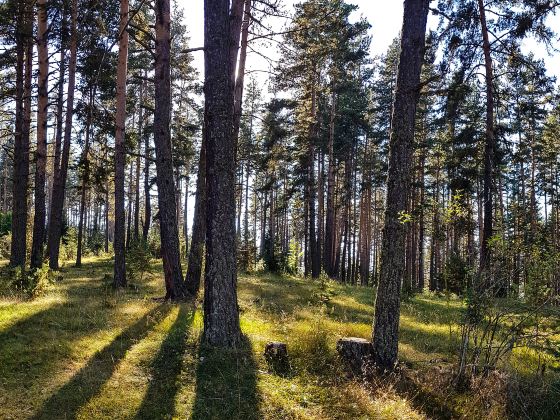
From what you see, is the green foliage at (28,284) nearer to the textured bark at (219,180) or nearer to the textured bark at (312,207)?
the textured bark at (219,180)

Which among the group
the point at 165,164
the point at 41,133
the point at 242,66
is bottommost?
the point at 165,164

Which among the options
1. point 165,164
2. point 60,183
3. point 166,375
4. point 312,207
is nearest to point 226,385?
point 166,375

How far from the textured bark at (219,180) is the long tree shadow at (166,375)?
565 mm

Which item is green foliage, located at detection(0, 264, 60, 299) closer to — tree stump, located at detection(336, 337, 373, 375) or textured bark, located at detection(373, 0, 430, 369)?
tree stump, located at detection(336, 337, 373, 375)

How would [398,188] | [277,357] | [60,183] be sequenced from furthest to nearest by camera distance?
[60,183]
[398,188]
[277,357]

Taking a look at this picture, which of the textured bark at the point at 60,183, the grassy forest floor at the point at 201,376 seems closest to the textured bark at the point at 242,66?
the grassy forest floor at the point at 201,376

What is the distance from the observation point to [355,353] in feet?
20.1

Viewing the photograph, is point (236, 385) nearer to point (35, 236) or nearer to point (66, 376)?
point (66, 376)

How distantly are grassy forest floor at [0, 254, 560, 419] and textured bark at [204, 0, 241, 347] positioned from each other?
636 millimetres

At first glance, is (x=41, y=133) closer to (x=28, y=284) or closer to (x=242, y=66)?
(x=28, y=284)

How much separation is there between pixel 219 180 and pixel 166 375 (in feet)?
9.96

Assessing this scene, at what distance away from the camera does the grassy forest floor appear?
4664 mm

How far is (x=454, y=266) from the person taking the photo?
696 inches

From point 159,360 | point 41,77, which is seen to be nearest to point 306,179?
point 41,77
